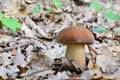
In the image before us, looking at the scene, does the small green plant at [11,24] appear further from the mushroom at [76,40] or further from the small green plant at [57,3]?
the small green plant at [57,3]

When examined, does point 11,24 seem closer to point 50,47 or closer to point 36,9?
point 50,47

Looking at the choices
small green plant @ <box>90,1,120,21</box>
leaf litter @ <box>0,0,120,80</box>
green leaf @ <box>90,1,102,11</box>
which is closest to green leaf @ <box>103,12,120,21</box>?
small green plant @ <box>90,1,120,21</box>

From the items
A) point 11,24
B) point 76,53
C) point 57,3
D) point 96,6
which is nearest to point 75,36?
point 76,53

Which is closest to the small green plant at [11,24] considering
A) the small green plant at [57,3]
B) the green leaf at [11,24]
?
the green leaf at [11,24]

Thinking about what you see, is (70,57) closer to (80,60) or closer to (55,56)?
(80,60)

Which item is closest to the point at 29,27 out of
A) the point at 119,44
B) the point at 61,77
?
the point at 119,44

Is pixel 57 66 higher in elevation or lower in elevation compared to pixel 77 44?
lower
